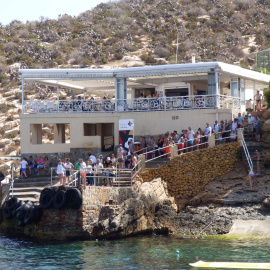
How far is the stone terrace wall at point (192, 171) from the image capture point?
29547 millimetres

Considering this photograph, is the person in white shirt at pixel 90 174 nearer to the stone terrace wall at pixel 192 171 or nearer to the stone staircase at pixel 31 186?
the stone staircase at pixel 31 186

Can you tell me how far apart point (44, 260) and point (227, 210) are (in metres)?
9.34

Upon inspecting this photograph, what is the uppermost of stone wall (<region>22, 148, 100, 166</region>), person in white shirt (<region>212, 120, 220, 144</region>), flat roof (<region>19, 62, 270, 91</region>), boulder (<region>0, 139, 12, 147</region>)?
flat roof (<region>19, 62, 270, 91</region>)

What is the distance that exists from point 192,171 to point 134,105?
649 centimetres

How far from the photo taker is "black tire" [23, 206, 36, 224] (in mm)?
25781

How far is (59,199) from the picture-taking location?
83.7ft

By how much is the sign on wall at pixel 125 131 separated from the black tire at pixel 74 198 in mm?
8065

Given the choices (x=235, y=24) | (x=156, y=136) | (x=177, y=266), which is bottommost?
(x=177, y=266)

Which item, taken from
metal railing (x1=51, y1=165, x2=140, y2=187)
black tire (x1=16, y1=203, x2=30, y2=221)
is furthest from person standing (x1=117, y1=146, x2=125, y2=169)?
black tire (x1=16, y1=203, x2=30, y2=221)

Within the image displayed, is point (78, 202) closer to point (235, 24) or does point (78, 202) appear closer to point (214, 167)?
point (214, 167)

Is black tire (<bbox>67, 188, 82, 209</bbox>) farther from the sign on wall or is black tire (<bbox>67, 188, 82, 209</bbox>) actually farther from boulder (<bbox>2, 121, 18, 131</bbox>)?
boulder (<bbox>2, 121, 18, 131</bbox>)

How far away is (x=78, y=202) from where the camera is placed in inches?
993

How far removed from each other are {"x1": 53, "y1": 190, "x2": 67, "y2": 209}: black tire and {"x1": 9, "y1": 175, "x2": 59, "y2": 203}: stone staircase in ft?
7.18

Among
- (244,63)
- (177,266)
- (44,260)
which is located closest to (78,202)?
(44,260)
